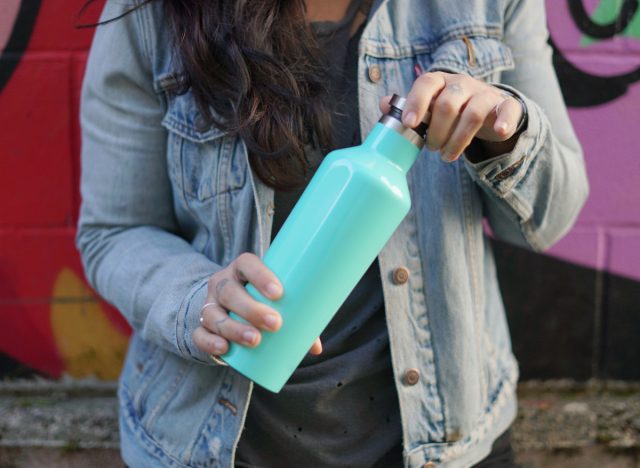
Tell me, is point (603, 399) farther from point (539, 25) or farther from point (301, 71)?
point (301, 71)

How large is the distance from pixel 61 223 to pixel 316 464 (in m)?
0.88

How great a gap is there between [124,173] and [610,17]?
104 cm

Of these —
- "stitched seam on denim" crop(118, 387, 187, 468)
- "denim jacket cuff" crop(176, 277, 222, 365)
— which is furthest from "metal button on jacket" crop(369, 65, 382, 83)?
"stitched seam on denim" crop(118, 387, 187, 468)

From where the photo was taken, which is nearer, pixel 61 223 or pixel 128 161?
pixel 128 161

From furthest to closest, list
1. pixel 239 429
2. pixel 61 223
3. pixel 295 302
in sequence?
pixel 61 223
pixel 239 429
pixel 295 302

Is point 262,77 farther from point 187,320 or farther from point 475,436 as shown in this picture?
point 475,436

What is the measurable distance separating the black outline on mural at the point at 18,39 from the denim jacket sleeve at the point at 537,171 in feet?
3.27

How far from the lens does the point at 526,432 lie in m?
1.49

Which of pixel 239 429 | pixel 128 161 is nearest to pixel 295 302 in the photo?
pixel 239 429

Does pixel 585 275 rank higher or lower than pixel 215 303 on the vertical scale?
lower

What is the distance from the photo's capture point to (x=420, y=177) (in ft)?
3.25

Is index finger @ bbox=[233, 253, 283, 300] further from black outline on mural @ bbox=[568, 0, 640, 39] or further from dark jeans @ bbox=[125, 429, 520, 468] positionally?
black outline on mural @ bbox=[568, 0, 640, 39]

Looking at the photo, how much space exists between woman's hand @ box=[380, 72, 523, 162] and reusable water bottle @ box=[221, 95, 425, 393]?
0.06 ft

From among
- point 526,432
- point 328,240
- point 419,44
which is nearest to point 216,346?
point 328,240
